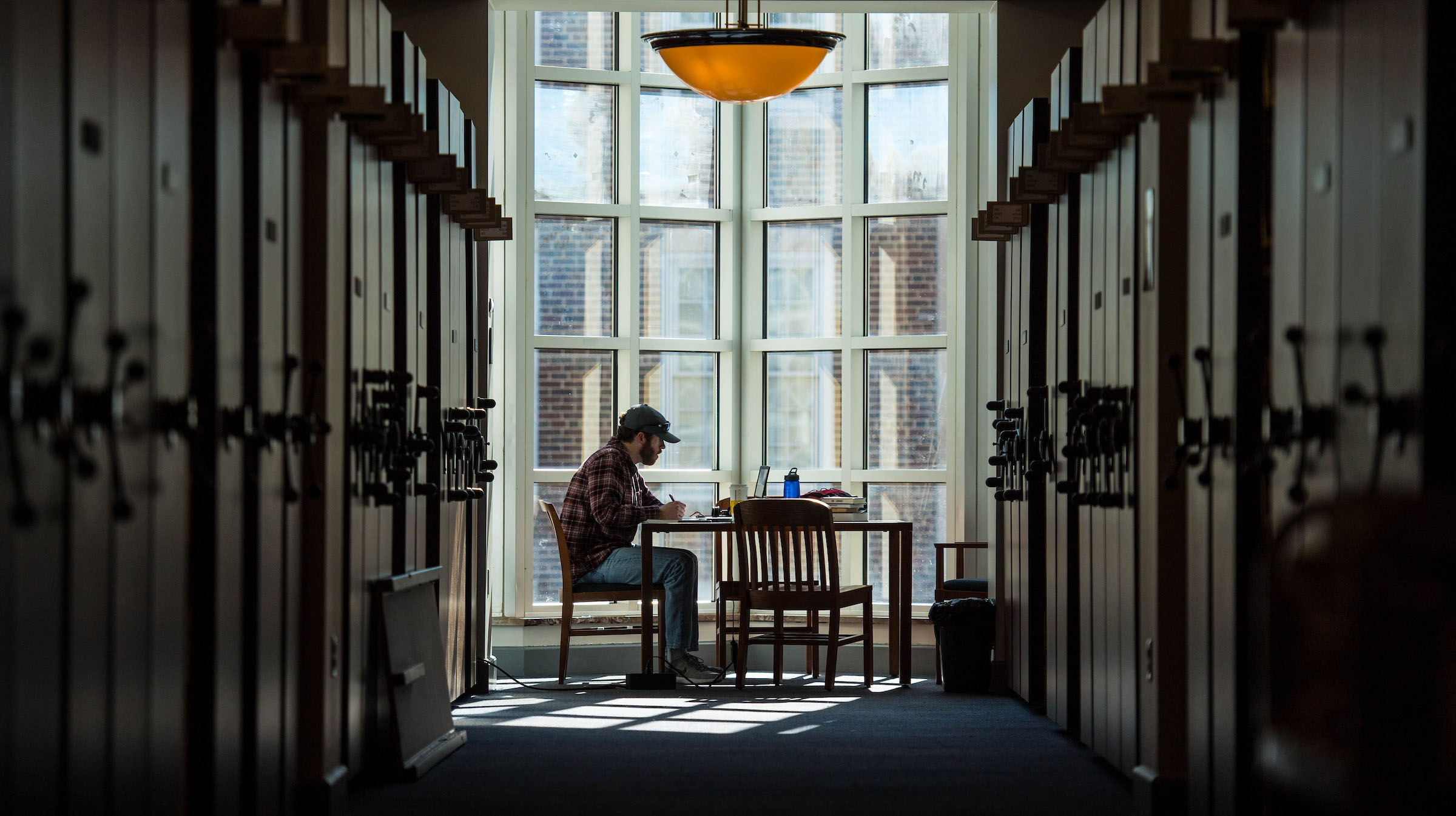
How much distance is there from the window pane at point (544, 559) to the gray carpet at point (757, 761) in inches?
58.0

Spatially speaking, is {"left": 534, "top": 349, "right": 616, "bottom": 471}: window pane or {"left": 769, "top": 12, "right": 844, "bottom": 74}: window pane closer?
{"left": 534, "top": 349, "right": 616, "bottom": 471}: window pane

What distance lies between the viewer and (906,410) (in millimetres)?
8273

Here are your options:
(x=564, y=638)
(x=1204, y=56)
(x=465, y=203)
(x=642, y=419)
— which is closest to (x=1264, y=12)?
(x=1204, y=56)

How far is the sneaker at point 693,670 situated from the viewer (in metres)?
7.03

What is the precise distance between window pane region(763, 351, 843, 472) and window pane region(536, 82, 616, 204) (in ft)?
4.60

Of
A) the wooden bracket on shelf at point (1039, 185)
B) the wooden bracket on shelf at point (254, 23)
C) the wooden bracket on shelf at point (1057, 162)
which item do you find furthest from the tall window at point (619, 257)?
the wooden bracket on shelf at point (254, 23)

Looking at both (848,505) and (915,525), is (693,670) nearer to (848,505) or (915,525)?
(848,505)

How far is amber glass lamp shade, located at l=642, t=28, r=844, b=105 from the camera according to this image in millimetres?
6133

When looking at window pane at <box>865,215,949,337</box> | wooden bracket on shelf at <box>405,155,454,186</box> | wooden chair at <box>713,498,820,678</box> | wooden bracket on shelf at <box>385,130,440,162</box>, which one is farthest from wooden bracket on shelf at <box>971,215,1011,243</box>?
wooden bracket on shelf at <box>385,130,440,162</box>

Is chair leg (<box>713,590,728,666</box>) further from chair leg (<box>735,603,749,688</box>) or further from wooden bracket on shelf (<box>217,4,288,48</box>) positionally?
wooden bracket on shelf (<box>217,4,288,48</box>)

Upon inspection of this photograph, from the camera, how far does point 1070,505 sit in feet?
17.6

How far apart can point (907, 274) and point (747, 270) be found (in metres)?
0.92

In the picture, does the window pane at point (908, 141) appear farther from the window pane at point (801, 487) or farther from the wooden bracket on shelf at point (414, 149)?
the wooden bracket on shelf at point (414, 149)

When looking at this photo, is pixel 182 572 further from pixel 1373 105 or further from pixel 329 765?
pixel 1373 105
